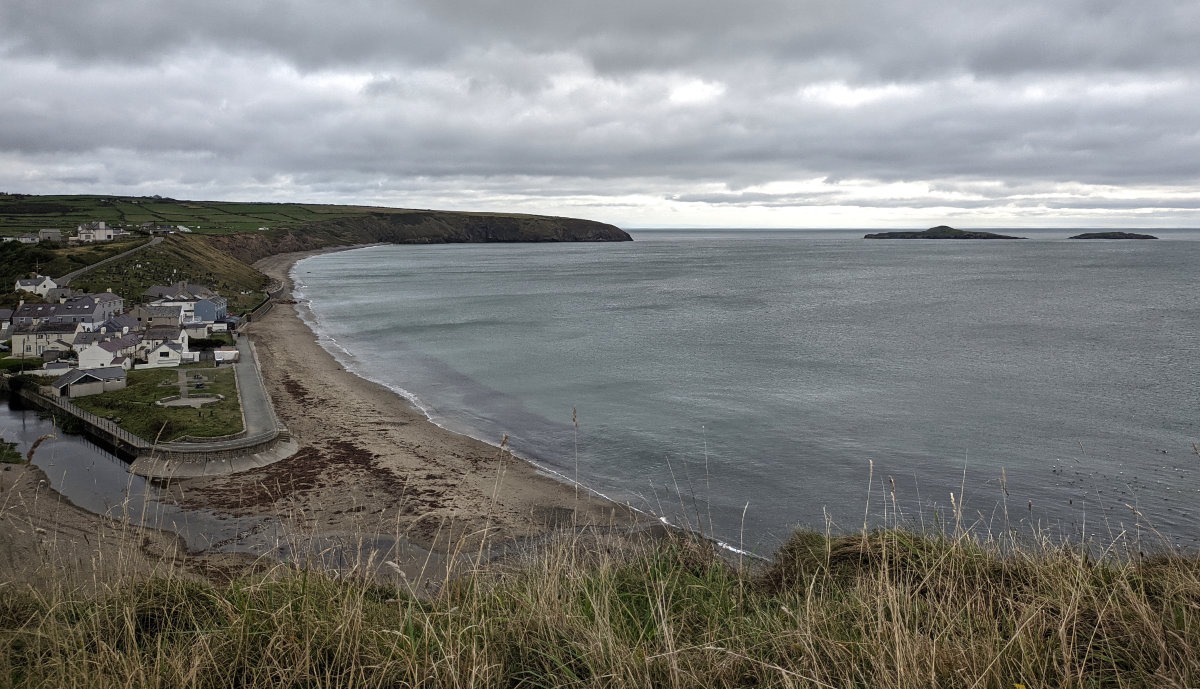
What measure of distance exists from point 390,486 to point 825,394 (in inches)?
885

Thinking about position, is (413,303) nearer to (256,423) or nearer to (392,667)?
(256,423)

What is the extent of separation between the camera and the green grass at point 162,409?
28.6 meters

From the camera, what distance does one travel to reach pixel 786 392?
3603 centimetres

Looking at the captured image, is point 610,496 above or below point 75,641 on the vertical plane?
below

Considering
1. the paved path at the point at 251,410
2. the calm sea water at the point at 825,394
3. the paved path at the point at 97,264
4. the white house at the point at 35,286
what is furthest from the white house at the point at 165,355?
the paved path at the point at 97,264

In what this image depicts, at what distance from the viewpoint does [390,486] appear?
23891mm

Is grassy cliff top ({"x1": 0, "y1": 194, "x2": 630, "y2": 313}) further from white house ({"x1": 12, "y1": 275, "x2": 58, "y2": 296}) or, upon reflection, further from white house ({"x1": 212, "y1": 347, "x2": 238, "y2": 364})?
white house ({"x1": 212, "y1": 347, "x2": 238, "y2": 364})

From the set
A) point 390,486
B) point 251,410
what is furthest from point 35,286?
point 390,486

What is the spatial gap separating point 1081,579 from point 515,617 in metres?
3.76

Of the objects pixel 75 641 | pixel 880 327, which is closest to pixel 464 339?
pixel 880 327

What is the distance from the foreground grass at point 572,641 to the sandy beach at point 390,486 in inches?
402

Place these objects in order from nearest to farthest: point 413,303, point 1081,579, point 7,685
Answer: point 7,685, point 1081,579, point 413,303

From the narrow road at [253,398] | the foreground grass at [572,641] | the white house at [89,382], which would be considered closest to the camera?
the foreground grass at [572,641]

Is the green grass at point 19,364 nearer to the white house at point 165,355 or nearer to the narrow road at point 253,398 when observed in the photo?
the white house at point 165,355
